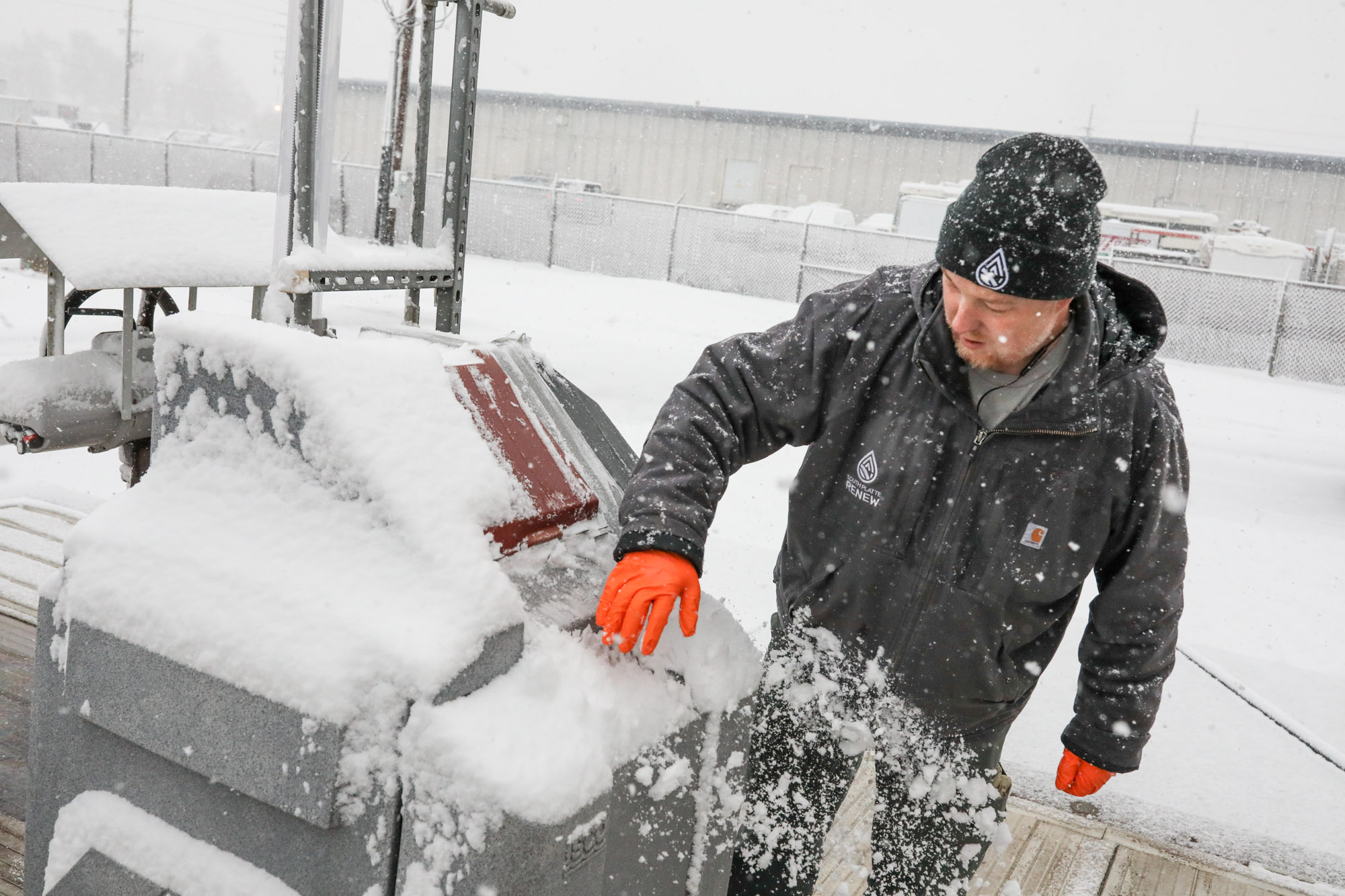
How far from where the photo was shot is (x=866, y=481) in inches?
67.7

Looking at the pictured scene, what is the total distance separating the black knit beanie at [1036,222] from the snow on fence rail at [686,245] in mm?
9034

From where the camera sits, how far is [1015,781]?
2852 millimetres

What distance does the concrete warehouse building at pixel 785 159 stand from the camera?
22.9 meters

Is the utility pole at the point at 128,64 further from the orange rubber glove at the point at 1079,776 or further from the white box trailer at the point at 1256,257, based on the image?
the orange rubber glove at the point at 1079,776

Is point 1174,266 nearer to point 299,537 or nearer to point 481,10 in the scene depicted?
point 481,10

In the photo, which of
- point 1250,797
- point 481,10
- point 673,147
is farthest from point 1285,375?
point 673,147

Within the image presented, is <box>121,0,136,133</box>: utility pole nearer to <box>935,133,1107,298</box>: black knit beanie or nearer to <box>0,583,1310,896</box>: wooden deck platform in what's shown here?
<box>0,583,1310,896</box>: wooden deck platform

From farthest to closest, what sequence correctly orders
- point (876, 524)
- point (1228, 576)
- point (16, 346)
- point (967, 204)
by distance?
point (16, 346)
point (1228, 576)
point (876, 524)
point (967, 204)

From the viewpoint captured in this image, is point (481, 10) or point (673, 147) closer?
point (481, 10)

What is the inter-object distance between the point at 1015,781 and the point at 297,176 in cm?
285

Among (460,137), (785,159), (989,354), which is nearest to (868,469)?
(989,354)

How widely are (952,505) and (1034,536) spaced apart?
15 cm

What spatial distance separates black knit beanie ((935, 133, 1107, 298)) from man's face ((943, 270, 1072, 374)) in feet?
0.11

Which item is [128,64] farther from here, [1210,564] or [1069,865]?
[1069,865]
